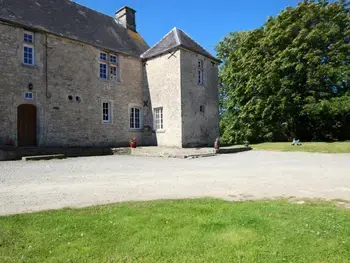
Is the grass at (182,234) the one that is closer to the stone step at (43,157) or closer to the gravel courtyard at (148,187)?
the gravel courtyard at (148,187)

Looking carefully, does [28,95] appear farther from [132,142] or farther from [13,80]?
[132,142]

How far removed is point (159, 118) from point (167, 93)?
6.23ft

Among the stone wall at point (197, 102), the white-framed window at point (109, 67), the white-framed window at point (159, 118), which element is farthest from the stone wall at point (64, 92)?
the stone wall at point (197, 102)

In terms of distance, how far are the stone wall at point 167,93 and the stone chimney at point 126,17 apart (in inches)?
189

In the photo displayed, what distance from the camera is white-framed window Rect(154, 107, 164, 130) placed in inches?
704

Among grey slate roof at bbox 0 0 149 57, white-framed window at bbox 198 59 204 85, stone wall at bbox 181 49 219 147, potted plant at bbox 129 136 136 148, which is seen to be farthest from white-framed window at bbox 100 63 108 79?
white-framed window at bbox 198 59 204 85

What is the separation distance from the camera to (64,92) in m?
14.5

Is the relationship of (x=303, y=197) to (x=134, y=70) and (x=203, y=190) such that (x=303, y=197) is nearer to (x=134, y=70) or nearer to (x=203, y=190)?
(x=203, y=190)

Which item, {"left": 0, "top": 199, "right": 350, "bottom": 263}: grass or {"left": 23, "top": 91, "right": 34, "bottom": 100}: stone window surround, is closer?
{"left": 0, "top": 199, "right": 350, "bottom": 263}: grass

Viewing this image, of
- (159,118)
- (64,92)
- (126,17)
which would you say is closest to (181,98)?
(159,118)

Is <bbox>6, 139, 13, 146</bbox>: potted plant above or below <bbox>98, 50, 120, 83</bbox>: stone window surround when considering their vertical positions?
below

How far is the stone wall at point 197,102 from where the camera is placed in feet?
55.2

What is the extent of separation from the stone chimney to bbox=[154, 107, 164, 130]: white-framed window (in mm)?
7953

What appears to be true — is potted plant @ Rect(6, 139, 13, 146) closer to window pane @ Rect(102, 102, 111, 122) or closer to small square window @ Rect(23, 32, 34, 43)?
small square window @ Rect(23, 32, 34, 43)
